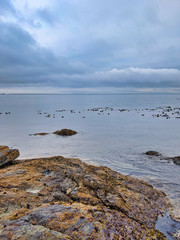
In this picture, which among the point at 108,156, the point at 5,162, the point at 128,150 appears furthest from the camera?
the point at 128,150

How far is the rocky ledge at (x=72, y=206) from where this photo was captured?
5086 mm

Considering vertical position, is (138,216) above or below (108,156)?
above

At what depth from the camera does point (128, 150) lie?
70.0 ft

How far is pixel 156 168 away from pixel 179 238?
28.4 feet

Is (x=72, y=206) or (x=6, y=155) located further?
(x=6, y=155)

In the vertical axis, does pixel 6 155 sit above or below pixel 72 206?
below

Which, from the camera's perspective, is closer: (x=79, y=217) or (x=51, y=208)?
(x=79, y=217)

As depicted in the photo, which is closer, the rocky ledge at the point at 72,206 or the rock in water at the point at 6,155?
the rocky ledge at the point at 72,206

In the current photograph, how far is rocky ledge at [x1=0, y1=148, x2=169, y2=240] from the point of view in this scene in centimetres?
509

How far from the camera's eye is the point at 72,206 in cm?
639

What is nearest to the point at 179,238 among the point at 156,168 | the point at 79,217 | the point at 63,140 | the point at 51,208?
the point at 79,217

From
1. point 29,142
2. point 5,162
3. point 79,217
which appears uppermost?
point 79,217

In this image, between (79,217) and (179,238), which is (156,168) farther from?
(79,217)

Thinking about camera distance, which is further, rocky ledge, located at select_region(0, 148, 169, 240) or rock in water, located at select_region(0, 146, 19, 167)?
rock in water, located at select_region(0, 146, 19, 167)
